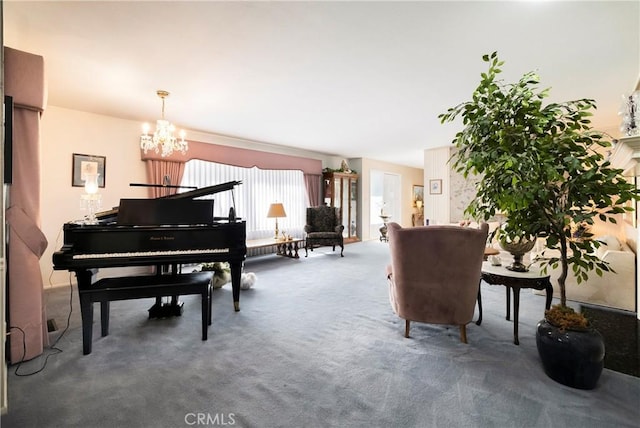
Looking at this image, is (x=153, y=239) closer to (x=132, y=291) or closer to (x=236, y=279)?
(x=132, y=291)

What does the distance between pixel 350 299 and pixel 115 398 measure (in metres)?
2.26

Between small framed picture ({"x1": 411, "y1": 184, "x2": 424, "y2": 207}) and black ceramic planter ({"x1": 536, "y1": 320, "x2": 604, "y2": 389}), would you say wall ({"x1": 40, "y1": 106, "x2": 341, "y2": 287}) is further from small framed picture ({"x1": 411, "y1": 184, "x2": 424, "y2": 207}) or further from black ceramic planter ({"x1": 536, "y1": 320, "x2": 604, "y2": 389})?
small framed picture ({"x1": 411, "y1": 184, "x2": 424, "y2": 207})

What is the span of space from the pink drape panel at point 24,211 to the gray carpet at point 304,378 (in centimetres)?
26

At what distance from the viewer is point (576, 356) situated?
5.37 ft

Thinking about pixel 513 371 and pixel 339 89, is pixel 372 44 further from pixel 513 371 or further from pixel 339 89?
pixel 513 371

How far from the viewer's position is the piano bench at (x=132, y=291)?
6.72ft

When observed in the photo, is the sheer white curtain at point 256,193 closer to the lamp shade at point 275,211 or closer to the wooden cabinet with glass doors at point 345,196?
the lamp shade at point 275,211

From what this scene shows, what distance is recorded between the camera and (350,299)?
10.7 ft

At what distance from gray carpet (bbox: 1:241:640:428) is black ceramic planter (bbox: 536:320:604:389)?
7 cm

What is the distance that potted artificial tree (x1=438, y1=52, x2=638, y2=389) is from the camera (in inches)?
60.1

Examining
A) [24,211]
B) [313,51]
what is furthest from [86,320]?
[313,51]

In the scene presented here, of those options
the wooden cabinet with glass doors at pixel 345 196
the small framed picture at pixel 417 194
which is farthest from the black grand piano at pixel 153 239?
the small framed picture at pixel 417 194

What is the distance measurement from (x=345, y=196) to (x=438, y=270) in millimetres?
5547

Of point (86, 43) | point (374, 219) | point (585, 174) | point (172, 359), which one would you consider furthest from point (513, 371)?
point (374, 219)
